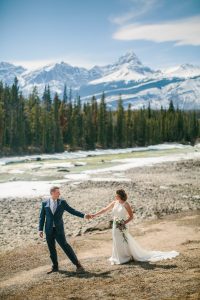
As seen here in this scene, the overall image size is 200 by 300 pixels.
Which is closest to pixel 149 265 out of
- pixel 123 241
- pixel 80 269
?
pixel 123 241

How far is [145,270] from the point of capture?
11844mm

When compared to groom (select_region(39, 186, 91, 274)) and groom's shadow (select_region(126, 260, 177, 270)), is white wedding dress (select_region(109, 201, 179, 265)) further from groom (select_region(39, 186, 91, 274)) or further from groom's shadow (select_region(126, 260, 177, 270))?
groom (select_region(39, 186, 91, 274))

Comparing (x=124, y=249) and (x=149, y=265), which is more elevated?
(x=124, y=249)

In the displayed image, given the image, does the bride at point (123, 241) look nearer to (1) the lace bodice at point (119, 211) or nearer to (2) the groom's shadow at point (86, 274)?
(1) the lace bodice at point (119, 211)

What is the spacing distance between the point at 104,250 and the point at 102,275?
11.8ft

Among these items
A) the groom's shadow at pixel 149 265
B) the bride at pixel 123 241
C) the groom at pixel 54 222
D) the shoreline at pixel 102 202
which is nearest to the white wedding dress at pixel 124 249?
the bride at pixel 123 241

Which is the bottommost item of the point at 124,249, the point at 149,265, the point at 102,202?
the point at 102,202

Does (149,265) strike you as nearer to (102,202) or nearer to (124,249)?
(124,249)

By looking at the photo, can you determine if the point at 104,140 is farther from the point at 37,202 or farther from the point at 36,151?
the point at 37,202

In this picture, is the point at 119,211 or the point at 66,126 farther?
the point at 66,126

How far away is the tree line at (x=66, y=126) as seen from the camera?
8907cm

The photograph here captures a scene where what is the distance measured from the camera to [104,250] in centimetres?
1534

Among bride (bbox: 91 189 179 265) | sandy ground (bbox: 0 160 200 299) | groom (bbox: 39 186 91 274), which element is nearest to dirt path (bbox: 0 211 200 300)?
sandy ground (bbox: 0 160 200 299)

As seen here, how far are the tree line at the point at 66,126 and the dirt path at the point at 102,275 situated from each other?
6994 centimetres
